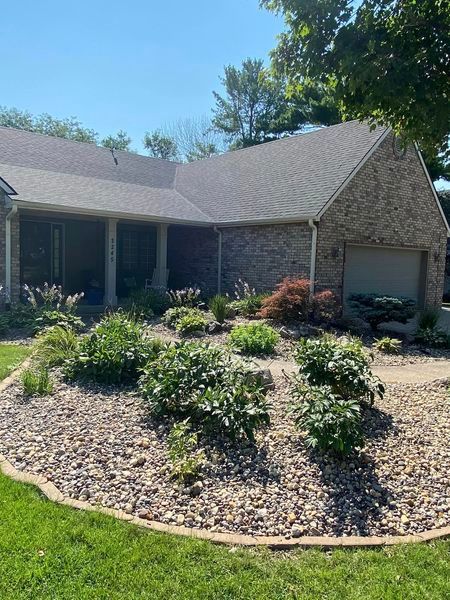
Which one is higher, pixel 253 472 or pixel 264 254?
pixel 264 254

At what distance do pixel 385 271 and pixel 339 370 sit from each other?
413 inches

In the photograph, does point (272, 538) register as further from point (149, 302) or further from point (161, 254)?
point (161, 254)

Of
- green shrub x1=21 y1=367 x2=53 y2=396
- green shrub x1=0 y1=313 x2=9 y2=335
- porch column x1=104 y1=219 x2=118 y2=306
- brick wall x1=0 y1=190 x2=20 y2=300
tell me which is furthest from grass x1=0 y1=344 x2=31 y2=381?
porch column x1=104 y1=219 x2=118 y2=306

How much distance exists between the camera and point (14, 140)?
1566 cm

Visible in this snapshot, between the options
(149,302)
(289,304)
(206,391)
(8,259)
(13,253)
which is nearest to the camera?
(206,391)

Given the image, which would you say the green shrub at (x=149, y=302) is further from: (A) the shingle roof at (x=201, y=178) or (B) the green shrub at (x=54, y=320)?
(A) the shingle roof at (x=201, y=178)

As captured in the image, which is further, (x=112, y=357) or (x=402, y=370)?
(x=402, y=370)


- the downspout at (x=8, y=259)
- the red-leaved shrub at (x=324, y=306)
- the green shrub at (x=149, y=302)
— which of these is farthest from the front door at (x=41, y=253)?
the red-leaved shrub at (x=324, y=306)

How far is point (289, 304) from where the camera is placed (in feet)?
34.8

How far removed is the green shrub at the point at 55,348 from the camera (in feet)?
21.9

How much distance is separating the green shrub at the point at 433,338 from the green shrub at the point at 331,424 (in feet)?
24.8

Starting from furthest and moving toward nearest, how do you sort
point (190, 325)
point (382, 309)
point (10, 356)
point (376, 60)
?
point (382, 309) < point (190, 325) < point (10, 356) < point (376, 60)

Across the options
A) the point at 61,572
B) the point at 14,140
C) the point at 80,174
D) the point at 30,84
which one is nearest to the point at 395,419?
the point at 61,572

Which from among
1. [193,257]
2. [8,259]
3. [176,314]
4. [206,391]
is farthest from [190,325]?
[193,257]
